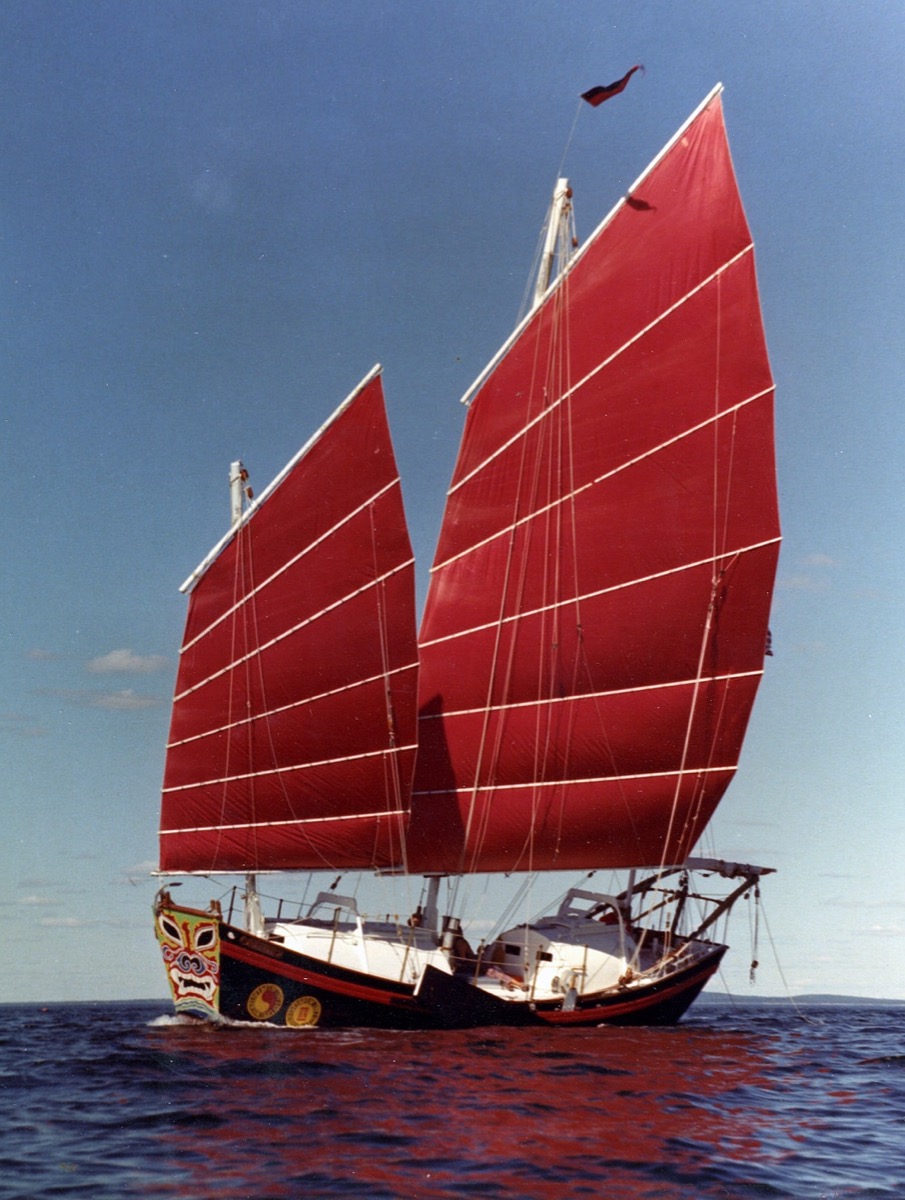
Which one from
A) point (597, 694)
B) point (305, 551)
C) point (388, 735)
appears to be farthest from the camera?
point (597, 694)

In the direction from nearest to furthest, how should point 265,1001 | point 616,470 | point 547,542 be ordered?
point 265,1001 → point 616,470 → point 547,542

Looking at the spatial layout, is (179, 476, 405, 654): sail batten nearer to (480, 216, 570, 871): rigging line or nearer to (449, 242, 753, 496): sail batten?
(480, 216, 570, 871): rigging line

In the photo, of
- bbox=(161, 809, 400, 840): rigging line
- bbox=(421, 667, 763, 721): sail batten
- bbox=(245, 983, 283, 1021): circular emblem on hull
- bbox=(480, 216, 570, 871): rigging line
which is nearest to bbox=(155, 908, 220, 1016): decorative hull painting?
bbox=(245, 983, 283, 1021): circular emblem on hull

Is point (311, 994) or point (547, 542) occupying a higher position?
point (547, 542)

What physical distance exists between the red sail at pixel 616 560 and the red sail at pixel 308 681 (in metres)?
2.68

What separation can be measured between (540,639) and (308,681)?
5423mm

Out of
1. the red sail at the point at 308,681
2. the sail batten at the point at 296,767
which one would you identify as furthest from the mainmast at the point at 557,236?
the sail batten at the point at 296,767

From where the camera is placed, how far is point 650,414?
27.1m

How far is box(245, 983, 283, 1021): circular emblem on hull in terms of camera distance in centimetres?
2181

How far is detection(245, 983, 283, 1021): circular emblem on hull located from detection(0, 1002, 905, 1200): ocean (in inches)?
24.9

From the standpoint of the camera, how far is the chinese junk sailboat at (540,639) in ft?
82.0

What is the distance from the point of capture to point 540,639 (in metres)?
27.1

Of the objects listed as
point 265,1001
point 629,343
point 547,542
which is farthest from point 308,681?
point 629,343

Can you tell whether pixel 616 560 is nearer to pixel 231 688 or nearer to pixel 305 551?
pixel 305 551
